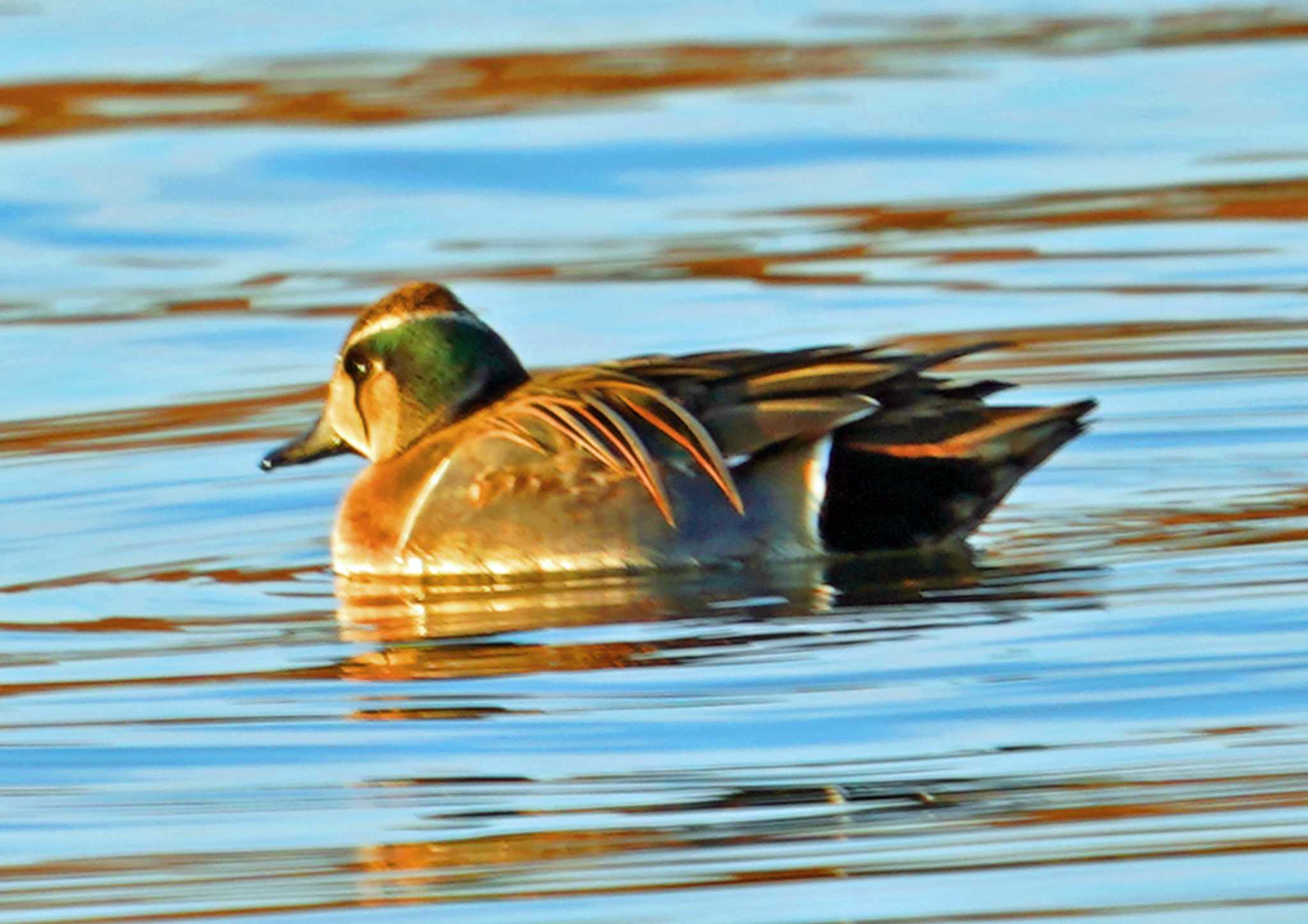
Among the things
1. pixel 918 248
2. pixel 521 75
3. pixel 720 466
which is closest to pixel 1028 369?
pixel 918 248

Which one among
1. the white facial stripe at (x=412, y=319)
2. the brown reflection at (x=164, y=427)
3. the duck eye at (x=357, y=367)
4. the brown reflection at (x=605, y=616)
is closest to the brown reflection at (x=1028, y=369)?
the brown reflection at (x=164, y=427)

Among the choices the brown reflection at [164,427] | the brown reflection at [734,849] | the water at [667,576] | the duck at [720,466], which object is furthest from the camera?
the brown reflection at [164,427]

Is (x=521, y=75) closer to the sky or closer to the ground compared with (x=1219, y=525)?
closer to the sky

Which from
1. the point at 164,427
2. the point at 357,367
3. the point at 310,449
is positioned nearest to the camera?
the point at 357,367

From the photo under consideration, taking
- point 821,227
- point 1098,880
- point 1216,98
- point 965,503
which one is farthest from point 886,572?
point 1216,98

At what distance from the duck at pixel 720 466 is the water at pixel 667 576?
154 mm

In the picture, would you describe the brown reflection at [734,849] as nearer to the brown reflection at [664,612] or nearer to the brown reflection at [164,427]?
the brown reflection at [664,612]

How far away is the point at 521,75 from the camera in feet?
58.2

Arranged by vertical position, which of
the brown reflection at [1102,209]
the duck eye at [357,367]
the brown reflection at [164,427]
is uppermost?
the duck eye at [357,367]

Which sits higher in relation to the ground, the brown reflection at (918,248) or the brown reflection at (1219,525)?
the brown reflection at (918,248)

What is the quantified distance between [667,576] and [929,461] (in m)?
0.73

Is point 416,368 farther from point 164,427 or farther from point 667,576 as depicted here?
point 164,427

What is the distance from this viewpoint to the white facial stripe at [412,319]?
8930 mm

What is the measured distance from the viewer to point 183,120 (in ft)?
55.2
